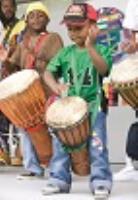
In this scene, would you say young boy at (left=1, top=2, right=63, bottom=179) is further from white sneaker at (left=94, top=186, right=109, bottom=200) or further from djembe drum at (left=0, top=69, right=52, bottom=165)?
white sneaker at (left=94, top=186, right=109, bottom=200)

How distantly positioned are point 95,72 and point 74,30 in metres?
0.29

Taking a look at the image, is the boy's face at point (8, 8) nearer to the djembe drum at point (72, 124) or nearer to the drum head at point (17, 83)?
the drum head at point (17, 83)

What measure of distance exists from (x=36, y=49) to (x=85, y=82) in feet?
3.07

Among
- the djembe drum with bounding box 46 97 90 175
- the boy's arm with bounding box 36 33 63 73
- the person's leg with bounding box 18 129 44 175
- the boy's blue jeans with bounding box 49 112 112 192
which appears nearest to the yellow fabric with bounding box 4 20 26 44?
the boy's arm with bounding box 36 33 63 73

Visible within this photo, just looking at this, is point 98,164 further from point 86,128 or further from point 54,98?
point 54,98

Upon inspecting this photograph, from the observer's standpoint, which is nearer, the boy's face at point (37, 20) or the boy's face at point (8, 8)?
the boy's face at point (37, 20)

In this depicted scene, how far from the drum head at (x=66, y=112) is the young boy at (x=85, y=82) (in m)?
0.09

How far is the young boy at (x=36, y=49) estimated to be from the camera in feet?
16.3

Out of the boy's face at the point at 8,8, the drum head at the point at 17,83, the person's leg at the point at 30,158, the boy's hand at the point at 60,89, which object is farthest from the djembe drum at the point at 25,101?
the boy's face at the point at 8,8

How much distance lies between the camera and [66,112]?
4.03 meters

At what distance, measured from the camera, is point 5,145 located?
5840mm

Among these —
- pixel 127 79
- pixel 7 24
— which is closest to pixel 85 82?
pixel 127 79

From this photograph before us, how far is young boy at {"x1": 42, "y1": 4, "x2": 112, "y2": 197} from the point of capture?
13.4 feet

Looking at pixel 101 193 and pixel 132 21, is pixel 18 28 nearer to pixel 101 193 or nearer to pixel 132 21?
pixel 132 21
